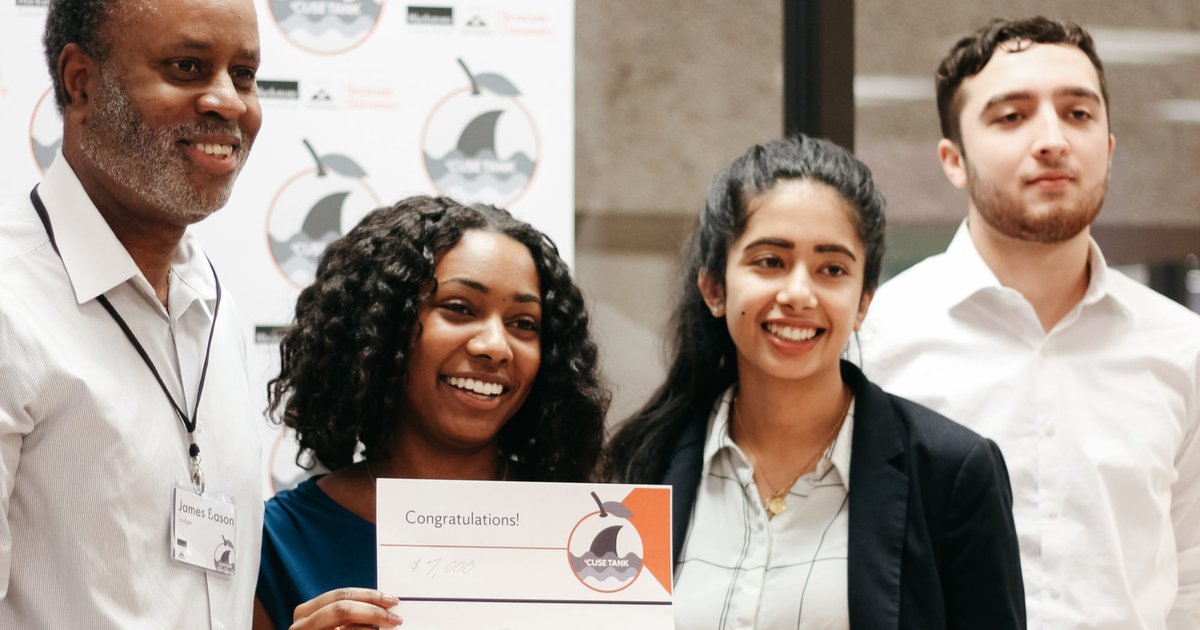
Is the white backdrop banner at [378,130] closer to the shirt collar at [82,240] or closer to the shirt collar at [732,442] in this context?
the shirt collar at [732,442]

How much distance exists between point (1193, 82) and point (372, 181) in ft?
8.96

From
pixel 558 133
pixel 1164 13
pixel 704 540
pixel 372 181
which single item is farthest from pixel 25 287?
pixel 1164 13

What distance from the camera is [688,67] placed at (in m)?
3.83

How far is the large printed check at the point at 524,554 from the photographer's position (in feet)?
6.40

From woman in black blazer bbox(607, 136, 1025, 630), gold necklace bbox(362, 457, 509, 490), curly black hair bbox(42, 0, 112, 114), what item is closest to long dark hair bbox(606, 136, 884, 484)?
woman in black blazer bbox(607, 136, 1025, 630)

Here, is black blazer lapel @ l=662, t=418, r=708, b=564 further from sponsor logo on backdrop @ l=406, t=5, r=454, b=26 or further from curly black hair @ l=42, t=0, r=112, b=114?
sponsor logo on backdrop @ l=406, t=5, r=454, b=26

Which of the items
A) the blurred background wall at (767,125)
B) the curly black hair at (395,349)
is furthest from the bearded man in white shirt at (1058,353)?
the curly black hair at (395,349)

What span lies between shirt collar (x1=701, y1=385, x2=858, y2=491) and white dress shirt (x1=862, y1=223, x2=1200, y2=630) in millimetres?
596

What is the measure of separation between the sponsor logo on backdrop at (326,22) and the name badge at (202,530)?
1583 mm

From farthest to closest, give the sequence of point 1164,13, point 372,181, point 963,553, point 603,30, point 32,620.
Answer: point 1164,13 < point 603,30 < point 372,181 < point 963,553 < point 32,620

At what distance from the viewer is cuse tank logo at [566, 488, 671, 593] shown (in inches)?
79.0

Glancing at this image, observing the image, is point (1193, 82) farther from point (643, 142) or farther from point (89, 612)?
point (89, 612)

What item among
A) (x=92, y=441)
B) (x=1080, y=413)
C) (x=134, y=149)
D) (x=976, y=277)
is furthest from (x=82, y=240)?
(x=1080, y=413)

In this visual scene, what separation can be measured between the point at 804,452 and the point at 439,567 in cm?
75
